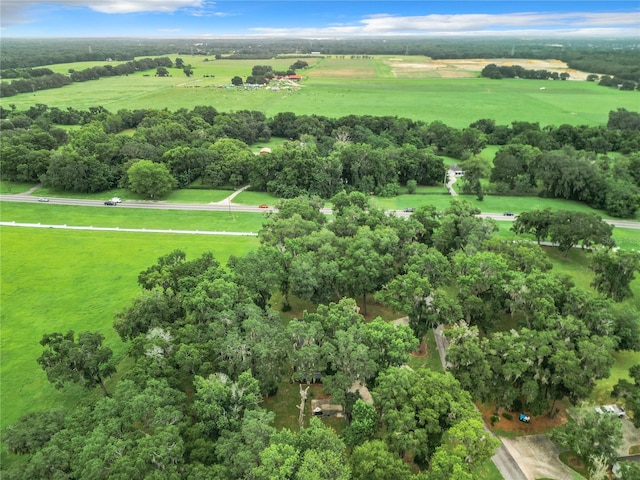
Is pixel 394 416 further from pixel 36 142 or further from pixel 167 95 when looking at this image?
pixel 167 95

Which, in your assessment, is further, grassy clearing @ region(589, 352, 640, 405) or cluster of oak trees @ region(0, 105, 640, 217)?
cluster of oak trees @ region(0, 105, 640, 217)

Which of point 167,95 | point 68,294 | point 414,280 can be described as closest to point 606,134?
point 414,280

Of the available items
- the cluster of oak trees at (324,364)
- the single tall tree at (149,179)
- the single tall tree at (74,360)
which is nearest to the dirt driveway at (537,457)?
the cluster of oak trees at (324,364)

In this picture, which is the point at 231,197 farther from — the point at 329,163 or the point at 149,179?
the point at 329,163

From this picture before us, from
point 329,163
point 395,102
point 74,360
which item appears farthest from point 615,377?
point 395,102

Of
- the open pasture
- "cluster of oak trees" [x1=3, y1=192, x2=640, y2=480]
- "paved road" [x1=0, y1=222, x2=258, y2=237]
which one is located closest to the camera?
"cluster of oak trees" [x1=3, y1=192, x2=640, y2=480]

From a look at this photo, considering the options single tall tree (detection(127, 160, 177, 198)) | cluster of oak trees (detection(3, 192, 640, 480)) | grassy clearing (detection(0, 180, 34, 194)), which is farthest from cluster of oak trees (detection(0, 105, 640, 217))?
cluster of oak trees (detection(3, 192, 640, 480))

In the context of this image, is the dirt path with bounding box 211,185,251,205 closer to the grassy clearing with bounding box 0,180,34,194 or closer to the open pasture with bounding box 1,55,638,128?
the grassy clearing with bounding box 0,180,34,194
